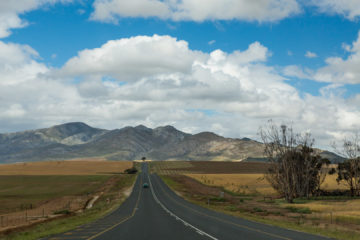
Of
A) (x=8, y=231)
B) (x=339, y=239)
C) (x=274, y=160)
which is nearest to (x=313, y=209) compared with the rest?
(x=274, y=160)

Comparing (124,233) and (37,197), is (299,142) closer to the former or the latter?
(37,197)

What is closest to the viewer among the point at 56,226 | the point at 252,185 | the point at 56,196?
the point at 56,226

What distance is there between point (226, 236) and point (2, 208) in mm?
51231

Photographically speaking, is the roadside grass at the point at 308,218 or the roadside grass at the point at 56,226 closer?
the roadside grass at the point at 56,226

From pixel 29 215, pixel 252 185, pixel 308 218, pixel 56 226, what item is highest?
pixel 56 226

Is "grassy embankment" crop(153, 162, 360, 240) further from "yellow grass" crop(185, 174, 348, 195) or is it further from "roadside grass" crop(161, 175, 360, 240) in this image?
"yellow grass" crop(185, 174, 348, 195)

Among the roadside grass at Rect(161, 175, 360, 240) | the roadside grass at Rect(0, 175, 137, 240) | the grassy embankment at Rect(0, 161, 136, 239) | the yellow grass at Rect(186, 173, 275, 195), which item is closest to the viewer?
the roadside grass at Rect(0, 175, 137, 240)

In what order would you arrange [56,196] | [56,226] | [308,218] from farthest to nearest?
[56,196]
[308,218]
[56,226]

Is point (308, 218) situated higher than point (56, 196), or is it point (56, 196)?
point (308, 218)

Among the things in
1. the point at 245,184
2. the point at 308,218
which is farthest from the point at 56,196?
the point at 245,184

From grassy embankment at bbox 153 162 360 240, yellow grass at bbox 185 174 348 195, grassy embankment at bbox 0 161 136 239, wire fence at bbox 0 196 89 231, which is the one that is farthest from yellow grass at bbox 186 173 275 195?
wire fence at bbox 0 196 89 231

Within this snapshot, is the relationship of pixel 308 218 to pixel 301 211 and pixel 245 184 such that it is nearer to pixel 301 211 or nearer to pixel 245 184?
pixel 301 211

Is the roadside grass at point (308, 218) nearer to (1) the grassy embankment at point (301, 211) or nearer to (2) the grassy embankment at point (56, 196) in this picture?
(1) the grassy embankment at point (301, 211)

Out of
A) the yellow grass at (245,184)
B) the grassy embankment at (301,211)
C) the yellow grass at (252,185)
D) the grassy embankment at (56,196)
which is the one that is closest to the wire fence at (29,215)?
the grassy embankment at (56,196)
